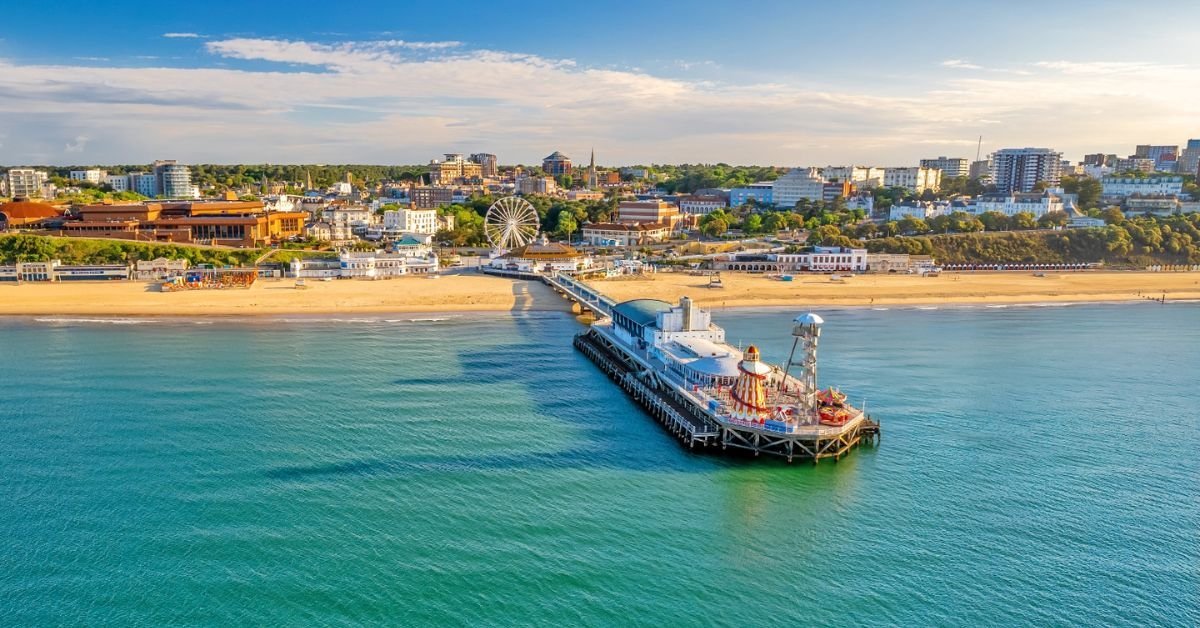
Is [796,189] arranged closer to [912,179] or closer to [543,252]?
[912,179]

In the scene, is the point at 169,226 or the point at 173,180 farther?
the point at 173,180

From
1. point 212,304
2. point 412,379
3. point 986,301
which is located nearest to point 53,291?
point 212,304

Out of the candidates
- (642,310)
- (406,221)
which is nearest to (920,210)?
(406,221)

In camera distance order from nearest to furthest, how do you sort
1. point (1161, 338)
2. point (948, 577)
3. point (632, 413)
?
point (948, 577), point (632, 413), point (1161, 338)

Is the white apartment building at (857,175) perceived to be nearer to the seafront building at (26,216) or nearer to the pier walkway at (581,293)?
the pier walkway at (581,293)

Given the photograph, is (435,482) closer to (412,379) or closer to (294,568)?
(294,568)

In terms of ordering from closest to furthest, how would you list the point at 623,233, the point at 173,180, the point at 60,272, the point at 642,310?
the point at 642,310
the point at 60,272
the point at 623,233
the point at 173,180

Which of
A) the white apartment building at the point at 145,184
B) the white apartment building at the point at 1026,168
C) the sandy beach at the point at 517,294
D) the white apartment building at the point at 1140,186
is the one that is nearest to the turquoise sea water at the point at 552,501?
the sandy beach at the point at 517,294
